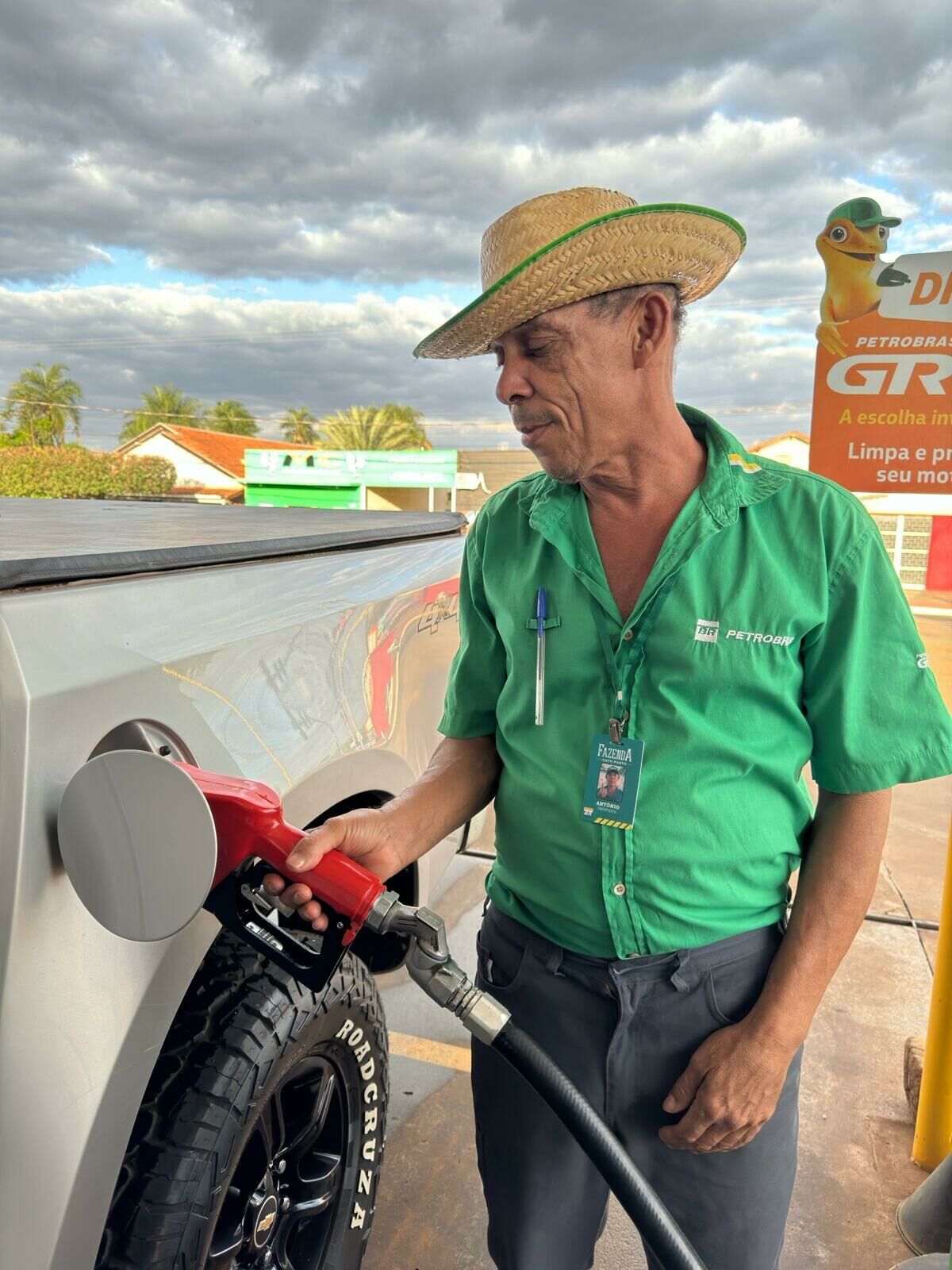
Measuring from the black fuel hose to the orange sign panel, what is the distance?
5.51 feet

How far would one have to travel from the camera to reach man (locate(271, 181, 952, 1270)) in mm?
1320

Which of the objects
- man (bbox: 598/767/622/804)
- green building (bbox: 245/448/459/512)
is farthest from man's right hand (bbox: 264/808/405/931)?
green building (bbox: 245/448/459/512)

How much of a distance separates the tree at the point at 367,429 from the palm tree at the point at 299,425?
12745 mm

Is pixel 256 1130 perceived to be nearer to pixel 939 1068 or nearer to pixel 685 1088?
pixel 685 1088

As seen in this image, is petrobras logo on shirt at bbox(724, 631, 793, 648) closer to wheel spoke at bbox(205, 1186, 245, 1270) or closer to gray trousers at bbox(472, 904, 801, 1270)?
gray trousers at bbox(472, 904, 801, 1270)

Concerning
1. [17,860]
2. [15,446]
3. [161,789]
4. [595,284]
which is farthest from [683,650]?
[15,446]

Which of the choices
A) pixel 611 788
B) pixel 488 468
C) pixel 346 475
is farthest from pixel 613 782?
pixel 488 468

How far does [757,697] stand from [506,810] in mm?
459

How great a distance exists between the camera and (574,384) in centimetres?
136

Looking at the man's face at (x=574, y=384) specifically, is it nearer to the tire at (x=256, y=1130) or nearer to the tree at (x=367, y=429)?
the tire at (x=256, y=1130)

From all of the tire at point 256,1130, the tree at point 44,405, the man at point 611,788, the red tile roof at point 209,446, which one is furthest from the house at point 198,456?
the man at point 611,788

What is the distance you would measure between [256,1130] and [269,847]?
2.12 feet

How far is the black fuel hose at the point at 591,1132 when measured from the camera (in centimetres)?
128

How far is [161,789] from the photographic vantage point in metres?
0.95
